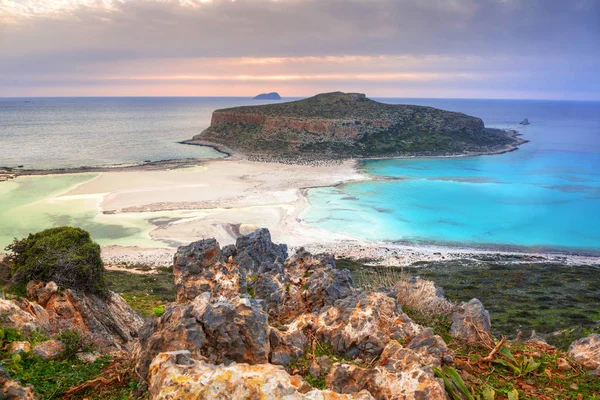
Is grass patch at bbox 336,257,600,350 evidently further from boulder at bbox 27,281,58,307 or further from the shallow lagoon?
the shallow lagoon

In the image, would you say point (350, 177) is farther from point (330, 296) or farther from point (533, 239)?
point (330, 296)

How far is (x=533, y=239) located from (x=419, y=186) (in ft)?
80.5

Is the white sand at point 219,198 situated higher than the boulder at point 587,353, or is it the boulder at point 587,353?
the boulder at point 587,353

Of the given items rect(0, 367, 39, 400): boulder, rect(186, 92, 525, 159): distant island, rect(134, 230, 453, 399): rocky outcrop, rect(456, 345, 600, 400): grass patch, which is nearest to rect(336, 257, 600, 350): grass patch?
rect(456, 345, 600, 400): grass patch

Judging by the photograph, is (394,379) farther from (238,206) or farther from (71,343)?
(238,206)

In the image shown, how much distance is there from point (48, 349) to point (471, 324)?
8595 mm

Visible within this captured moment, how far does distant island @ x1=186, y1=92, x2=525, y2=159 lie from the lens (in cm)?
10144

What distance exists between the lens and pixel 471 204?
59.8 m

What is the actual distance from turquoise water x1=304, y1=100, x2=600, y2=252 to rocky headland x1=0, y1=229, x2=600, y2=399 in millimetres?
34799

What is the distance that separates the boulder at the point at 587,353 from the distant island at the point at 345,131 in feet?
282

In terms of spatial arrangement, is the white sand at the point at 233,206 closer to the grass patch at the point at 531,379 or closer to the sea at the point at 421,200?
the sea at the point at 421,200

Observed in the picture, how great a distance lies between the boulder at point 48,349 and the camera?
8234 millimetres

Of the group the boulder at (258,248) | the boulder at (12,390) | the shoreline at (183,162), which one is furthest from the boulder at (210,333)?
the shoreline at (183,162)

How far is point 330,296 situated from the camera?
468 inches
